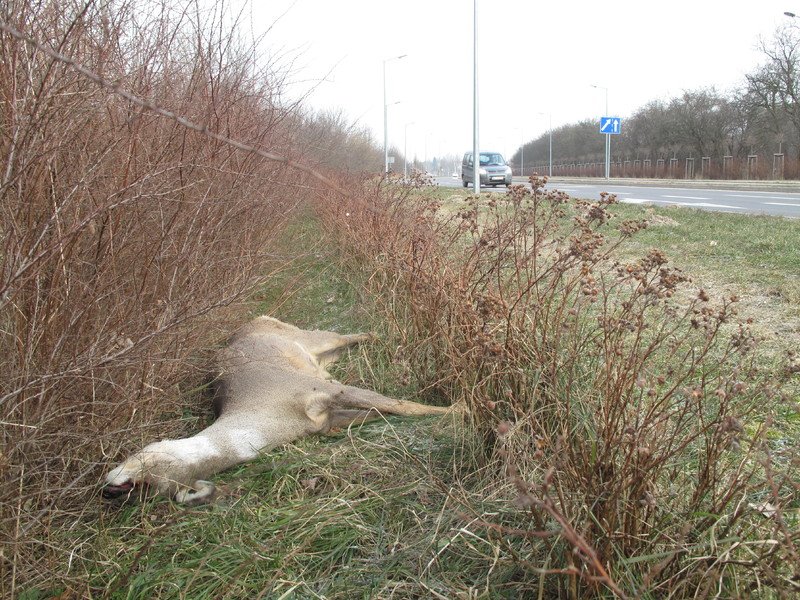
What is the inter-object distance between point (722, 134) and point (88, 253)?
4383cm

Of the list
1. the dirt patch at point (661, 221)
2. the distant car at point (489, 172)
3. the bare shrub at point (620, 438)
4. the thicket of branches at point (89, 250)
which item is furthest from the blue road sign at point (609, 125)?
the thicket of branches at point (89, 250)

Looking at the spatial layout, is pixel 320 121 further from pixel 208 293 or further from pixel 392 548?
pixel 392 548

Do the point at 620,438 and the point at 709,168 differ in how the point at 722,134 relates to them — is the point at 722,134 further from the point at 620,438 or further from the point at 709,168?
the point at 620,438

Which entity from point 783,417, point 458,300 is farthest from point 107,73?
point 783,417

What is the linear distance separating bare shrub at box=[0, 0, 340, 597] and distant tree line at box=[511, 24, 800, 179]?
1326 inches

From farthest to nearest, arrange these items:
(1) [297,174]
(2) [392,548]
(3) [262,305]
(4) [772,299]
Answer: (1) [297,174] → (3) [262,305] → (4) [772,299] → (2) [392,548]

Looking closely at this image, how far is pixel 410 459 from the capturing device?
3420mm

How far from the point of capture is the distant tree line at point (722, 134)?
1410 inches

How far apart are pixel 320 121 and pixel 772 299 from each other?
6.69 meters

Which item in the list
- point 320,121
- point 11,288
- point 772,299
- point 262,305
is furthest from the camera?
point 320,121

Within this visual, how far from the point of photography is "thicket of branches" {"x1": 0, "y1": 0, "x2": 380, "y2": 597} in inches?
99.7

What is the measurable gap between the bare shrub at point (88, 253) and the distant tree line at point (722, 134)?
110 ft

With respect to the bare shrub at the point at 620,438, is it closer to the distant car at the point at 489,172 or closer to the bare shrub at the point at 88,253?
the bare shrub at the point at 88,253

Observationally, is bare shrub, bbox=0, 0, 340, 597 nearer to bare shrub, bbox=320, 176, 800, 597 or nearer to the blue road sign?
bare shrub, bbox=320, 176, 800, 597
